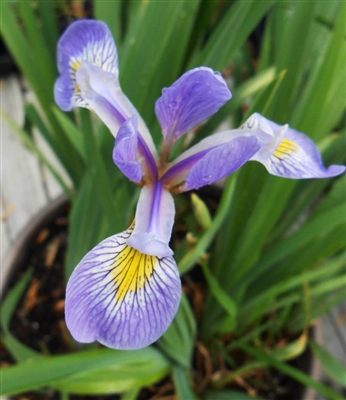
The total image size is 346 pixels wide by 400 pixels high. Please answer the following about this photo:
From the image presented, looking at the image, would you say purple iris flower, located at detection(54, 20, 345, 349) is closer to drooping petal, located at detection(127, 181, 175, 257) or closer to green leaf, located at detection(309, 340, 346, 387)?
drooping petal, located at detection(127, 181, 175, 257)

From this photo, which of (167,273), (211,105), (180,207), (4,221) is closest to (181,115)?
(211,105)

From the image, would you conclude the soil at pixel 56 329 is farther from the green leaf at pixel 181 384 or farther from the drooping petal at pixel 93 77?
the drooping petal at pixel 93 77

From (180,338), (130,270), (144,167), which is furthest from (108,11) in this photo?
(180,338)

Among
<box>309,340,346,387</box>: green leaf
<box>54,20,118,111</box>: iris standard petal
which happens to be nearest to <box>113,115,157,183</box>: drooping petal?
<box>54,20,118,111</box>: iris standard petal

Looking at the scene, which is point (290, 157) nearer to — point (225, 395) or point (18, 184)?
point (225, 395)

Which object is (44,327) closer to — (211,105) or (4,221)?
(4,221)

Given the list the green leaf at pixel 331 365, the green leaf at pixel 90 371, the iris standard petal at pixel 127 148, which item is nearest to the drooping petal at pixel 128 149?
the iris standard petal at pixel 127 148
